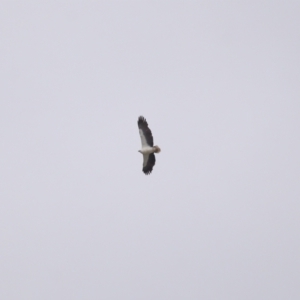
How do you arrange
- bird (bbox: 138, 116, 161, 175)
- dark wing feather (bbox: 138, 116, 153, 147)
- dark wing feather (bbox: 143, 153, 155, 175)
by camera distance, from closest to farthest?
bird (bbox: 138, 116, 161, 175), dark wing feather (bbox: 138, 116, 153, 147), dark wing feather (bbox: 143, 153, 155, 175)

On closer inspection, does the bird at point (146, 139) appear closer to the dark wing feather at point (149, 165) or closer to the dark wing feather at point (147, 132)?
the dark wing feather at point (147, 132)

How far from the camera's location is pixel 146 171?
159m

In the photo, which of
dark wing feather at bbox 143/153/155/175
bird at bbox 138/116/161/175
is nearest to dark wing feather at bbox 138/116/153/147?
bird at bbox 138/116/161/175

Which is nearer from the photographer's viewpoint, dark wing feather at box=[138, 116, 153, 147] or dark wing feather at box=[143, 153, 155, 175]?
dark wing feather at box=[138, 116, 153, 147]

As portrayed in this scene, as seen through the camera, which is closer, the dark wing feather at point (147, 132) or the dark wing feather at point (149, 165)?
the dark wing feather at point (147, 132)

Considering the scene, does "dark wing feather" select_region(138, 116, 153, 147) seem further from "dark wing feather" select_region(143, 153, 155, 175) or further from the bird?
"dark wing feather" select_region(143, 153, 155, 175)

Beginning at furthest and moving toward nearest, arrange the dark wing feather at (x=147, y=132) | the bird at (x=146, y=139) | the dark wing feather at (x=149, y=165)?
1. the dark wing feather at (x=149, y=165)
2. the dark wing feather at (x=147, y=132)
3. the bird at (x=146, y=139)

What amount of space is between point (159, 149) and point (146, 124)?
1.75 metres

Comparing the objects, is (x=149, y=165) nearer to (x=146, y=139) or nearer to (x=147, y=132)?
(x=146, y=139)

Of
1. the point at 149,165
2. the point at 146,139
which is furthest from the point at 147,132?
the point at 149,165

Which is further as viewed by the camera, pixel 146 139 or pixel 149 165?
pixel 149 165

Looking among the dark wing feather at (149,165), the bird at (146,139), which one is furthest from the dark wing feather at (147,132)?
the dark wing feather at (149,165)

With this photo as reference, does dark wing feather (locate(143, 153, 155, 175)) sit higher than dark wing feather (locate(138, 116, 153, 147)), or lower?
lower

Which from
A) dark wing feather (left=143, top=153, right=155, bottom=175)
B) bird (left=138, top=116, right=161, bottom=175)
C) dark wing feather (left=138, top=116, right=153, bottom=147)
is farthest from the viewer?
dark wing feather (left=143, top=153, right=155, bottom=175)
